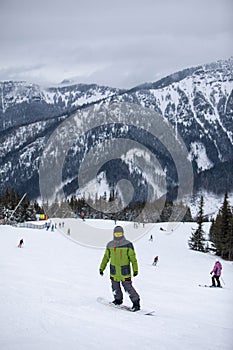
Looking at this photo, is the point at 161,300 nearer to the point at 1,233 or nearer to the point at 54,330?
the point at 54,330

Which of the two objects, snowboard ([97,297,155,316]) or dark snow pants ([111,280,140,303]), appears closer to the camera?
snowboard ([97,297,155,316])

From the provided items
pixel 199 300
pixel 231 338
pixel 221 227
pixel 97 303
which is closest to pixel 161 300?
pixel 199 300

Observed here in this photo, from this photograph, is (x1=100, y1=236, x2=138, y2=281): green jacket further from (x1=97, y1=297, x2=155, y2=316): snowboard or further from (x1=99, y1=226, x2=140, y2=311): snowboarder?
(x1=97, y1=297, x2=155, y2=316): snowboard

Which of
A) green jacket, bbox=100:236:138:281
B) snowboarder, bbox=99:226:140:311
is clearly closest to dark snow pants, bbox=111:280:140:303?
snowboarder, bbox=99:226:140:311

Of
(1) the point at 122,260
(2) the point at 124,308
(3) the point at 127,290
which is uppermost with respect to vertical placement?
(1) the point at 122,260

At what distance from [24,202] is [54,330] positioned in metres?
67.7

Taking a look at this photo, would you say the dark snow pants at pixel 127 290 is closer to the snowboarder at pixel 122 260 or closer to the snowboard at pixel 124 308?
the snowboarder at pixel 122 260

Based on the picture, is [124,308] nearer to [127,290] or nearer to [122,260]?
[127,290]

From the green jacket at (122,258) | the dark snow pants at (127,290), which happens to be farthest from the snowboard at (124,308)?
the green jacket at (122,258)

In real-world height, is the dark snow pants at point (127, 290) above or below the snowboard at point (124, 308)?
above

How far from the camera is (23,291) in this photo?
9.66m

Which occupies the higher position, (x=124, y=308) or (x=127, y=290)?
(x=127, y=290)

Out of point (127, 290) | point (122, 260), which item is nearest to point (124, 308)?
point (127, 290)

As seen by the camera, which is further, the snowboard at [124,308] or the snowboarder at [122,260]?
the snowboarder at [122,260]
